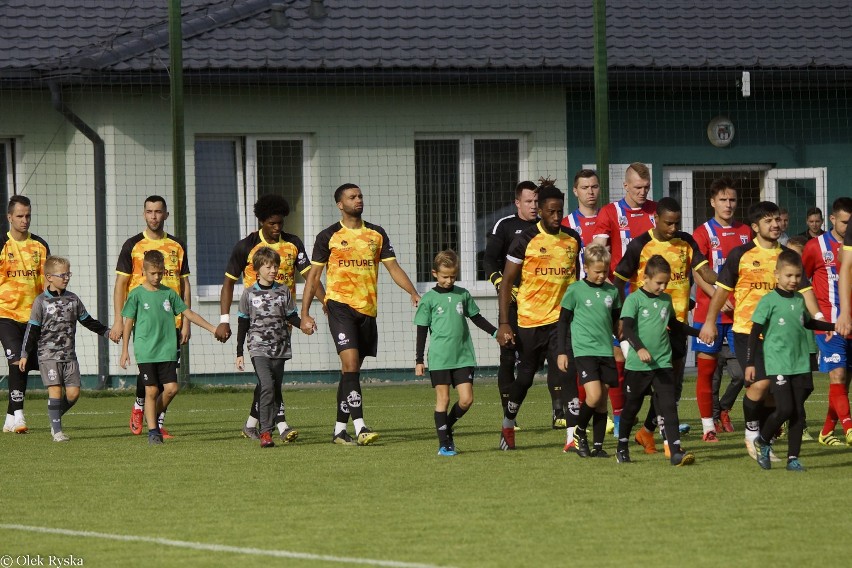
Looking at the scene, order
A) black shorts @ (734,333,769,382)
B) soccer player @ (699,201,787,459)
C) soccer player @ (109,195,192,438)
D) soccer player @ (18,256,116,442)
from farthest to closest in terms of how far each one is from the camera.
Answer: soccer player @ (109,195,192,438) < soccer player @ (18,256,116,442) < soccer player @ (699,201,787,459) < black shorts @ (734,333,769,382)

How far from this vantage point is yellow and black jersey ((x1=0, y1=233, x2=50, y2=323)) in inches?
536

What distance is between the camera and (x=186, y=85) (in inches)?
739

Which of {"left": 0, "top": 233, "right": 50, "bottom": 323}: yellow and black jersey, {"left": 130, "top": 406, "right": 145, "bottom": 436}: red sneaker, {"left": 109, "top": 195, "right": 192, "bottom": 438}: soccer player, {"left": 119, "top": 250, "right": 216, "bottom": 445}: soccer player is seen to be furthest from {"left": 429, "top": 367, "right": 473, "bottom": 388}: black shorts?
{"left": 0, "top": 233, "right": 50, "bottom": 323}: yellow and black jersey

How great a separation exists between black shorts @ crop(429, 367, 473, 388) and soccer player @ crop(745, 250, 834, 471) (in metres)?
2.11

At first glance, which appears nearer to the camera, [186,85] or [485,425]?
[485,425]

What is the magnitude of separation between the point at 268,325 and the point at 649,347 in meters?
3.22

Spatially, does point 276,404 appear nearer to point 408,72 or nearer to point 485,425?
point 485,425

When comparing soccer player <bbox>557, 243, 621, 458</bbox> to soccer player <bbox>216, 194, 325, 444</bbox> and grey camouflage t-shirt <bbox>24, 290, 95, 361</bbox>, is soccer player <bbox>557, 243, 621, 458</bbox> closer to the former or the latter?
soccer player <bbox>216, 194, 325, 444</bbox>

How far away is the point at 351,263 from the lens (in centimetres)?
1205

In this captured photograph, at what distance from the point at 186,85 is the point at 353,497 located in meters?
10.7

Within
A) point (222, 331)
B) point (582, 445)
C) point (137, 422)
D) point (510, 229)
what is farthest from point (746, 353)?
point (137, 422)

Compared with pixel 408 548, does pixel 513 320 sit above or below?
above

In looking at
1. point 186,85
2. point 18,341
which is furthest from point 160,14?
point 18,341

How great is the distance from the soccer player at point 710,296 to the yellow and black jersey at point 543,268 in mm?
1145
